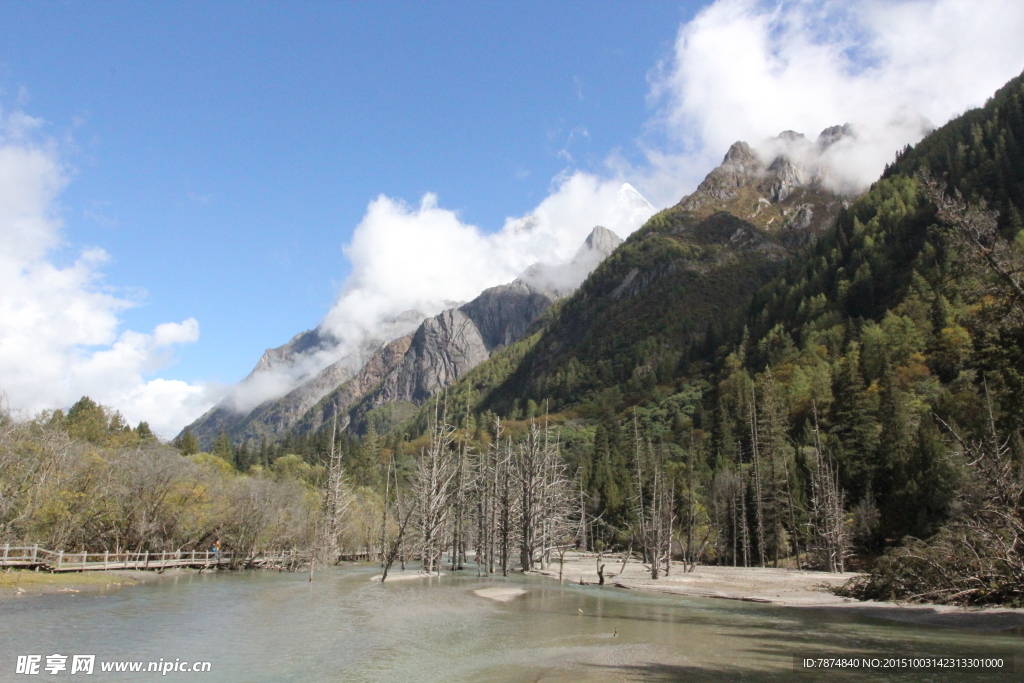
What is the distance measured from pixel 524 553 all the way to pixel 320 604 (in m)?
29.1

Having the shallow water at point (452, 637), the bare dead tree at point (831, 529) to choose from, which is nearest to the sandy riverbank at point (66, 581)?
the shallow water at point (452, 637)

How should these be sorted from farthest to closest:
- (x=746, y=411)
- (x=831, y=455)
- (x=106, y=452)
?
1. (x=746, y=411)
2. (x=831, y=455)
3. (x=106, y=452)

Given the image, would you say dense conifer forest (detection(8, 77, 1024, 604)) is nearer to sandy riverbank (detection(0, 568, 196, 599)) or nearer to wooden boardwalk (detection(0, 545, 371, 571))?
wooden boardwalk (detection(0, 545, 371, 571))

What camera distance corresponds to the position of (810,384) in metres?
126

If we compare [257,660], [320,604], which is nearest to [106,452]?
[320,604]

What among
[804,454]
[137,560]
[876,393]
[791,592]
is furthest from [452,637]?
[876,393]

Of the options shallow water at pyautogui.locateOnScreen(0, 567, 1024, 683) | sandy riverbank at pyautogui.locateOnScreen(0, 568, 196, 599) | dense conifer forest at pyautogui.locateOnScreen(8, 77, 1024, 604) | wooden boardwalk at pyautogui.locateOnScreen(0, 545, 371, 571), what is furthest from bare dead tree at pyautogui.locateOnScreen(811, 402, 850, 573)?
sandy riverbank at pyautogui.locateOnScreen(0, 568, 196, 599)

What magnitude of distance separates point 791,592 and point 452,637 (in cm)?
3205

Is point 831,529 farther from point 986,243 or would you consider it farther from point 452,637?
point 986,243

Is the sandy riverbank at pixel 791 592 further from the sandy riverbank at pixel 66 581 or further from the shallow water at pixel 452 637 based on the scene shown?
the sandy riverbank at pixel 66 581

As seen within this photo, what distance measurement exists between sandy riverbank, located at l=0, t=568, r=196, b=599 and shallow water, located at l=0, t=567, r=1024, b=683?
233cm

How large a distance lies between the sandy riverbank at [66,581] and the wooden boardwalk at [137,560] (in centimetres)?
61

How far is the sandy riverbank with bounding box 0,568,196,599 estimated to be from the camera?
35.1 m

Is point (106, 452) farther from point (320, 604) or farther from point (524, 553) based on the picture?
point (524, 553)
